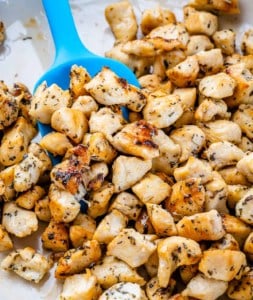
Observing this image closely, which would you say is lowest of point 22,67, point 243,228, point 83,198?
point 243,228

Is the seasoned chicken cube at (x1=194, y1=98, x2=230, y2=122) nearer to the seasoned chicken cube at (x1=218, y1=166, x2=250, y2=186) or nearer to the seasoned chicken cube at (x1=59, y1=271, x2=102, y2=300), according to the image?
the seasoned chicken cube at (x1=218, y1=166, x2=250, y2=186)

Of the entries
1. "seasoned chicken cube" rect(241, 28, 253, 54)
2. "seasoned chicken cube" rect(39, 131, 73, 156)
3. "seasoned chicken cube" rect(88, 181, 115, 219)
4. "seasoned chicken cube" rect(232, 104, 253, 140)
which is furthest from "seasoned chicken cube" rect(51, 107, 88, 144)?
"seasoned chicken cube" rect(241, 28, 253, 54)

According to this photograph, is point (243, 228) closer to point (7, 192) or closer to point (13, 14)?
point (7, 192)

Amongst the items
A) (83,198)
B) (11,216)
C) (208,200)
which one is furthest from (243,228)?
(11,216)

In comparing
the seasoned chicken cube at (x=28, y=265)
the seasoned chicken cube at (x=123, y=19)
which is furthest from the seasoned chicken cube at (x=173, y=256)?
the seasoned chicken cube at (x=123, y=19)

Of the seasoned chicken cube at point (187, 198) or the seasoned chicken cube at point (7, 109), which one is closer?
the seasoned chicken cube at point (187, 198)

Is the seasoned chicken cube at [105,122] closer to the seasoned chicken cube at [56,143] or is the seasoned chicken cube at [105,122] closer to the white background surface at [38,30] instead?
the seasoned chicken cube at [56,143]

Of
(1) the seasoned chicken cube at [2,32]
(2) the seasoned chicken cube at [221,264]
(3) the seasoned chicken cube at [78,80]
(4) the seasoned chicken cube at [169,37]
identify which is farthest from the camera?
(1) the seasoned chicken cube at [2,32]

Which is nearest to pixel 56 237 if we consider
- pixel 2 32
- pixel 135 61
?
pixel 135 61

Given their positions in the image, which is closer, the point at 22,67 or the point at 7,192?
the point at 7,192
